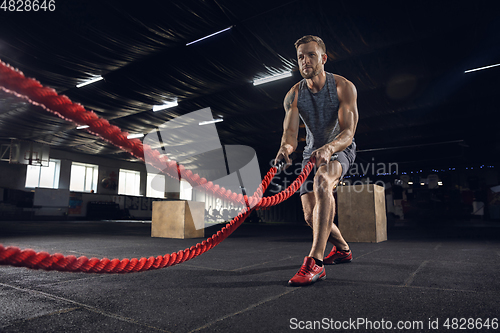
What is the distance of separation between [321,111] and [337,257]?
1.21 metres

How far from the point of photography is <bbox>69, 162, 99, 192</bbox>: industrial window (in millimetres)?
18172

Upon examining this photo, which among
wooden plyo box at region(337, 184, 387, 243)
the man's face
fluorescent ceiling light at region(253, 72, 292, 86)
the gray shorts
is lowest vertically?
wooden plyo box at region(337, 184, 387, 243)

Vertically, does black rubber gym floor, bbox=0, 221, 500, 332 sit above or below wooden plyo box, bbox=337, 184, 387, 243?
below

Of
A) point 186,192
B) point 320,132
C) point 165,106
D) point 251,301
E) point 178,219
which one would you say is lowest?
point 251,301

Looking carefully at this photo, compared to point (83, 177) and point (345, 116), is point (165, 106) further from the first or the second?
point (83, 177)

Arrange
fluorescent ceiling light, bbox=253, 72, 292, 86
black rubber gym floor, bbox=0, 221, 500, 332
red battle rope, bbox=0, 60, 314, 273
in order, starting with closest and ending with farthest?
red battle rope, bbox=0, 60, 314, 273 → black rubber gym floor, bbox=0, 221, 500, 332 → fluorescent ceiling light, bbox=253, 72, 292, 86

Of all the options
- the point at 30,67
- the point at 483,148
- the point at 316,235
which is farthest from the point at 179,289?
the point at 483,148

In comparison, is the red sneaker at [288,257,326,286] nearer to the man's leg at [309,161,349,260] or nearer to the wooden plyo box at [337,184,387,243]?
the man's leg at [309,161,349,260]

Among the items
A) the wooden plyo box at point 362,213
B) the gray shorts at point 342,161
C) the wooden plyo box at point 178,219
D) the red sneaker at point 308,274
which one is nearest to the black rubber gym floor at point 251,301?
the red sneaker at point 308,274

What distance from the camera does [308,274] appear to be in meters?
1.72

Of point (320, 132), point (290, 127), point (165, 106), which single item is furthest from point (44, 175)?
point (320, 132)

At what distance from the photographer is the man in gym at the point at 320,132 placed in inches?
71.8

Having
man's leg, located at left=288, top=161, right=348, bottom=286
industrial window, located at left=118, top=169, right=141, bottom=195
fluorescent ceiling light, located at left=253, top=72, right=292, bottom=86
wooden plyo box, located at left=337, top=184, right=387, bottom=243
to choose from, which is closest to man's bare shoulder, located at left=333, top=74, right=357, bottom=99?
man's leg, located at left=288, top=161, right=348, bottom=286

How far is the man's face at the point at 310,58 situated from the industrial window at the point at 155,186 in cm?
2122
